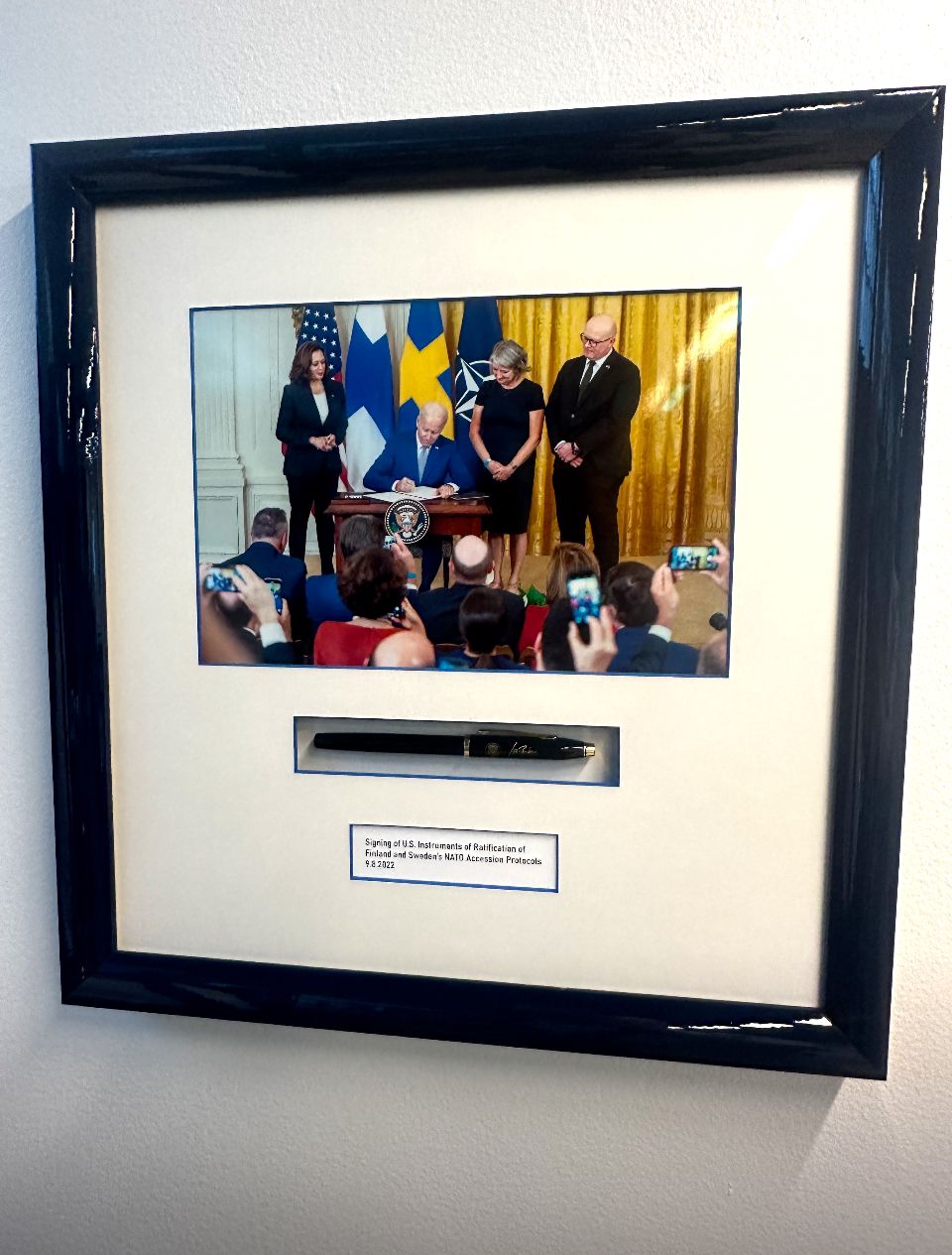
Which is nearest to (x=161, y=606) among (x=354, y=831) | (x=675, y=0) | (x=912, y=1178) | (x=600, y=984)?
(x=354, y=831)

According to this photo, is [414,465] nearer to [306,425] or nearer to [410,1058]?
[306,425]

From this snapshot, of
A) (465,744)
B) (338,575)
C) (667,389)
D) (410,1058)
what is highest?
(667,389)

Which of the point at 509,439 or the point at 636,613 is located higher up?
the point at 509,439

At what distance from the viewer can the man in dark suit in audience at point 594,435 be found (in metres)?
0.45

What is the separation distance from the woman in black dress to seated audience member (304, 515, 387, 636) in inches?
2.9

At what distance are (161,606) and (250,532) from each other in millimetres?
81

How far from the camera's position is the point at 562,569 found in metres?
0.47

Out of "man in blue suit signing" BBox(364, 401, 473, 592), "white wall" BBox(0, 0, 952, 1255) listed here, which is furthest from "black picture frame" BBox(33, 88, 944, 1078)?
"man in blue suit signing" BBox(364, 401, 473, 592)

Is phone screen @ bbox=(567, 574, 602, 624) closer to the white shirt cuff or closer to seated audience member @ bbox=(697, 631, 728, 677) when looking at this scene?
seated audience member @ bbox=(697, 631, 728, 677)

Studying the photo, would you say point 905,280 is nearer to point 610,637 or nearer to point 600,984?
point 610,637

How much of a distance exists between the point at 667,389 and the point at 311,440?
214 millimetres

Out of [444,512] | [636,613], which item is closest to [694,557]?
[636,613]

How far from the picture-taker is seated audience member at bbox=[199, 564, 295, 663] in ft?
1.64

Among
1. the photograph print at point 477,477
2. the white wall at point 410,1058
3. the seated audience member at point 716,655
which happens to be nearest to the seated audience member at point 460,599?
the photograph print at point 477,477
